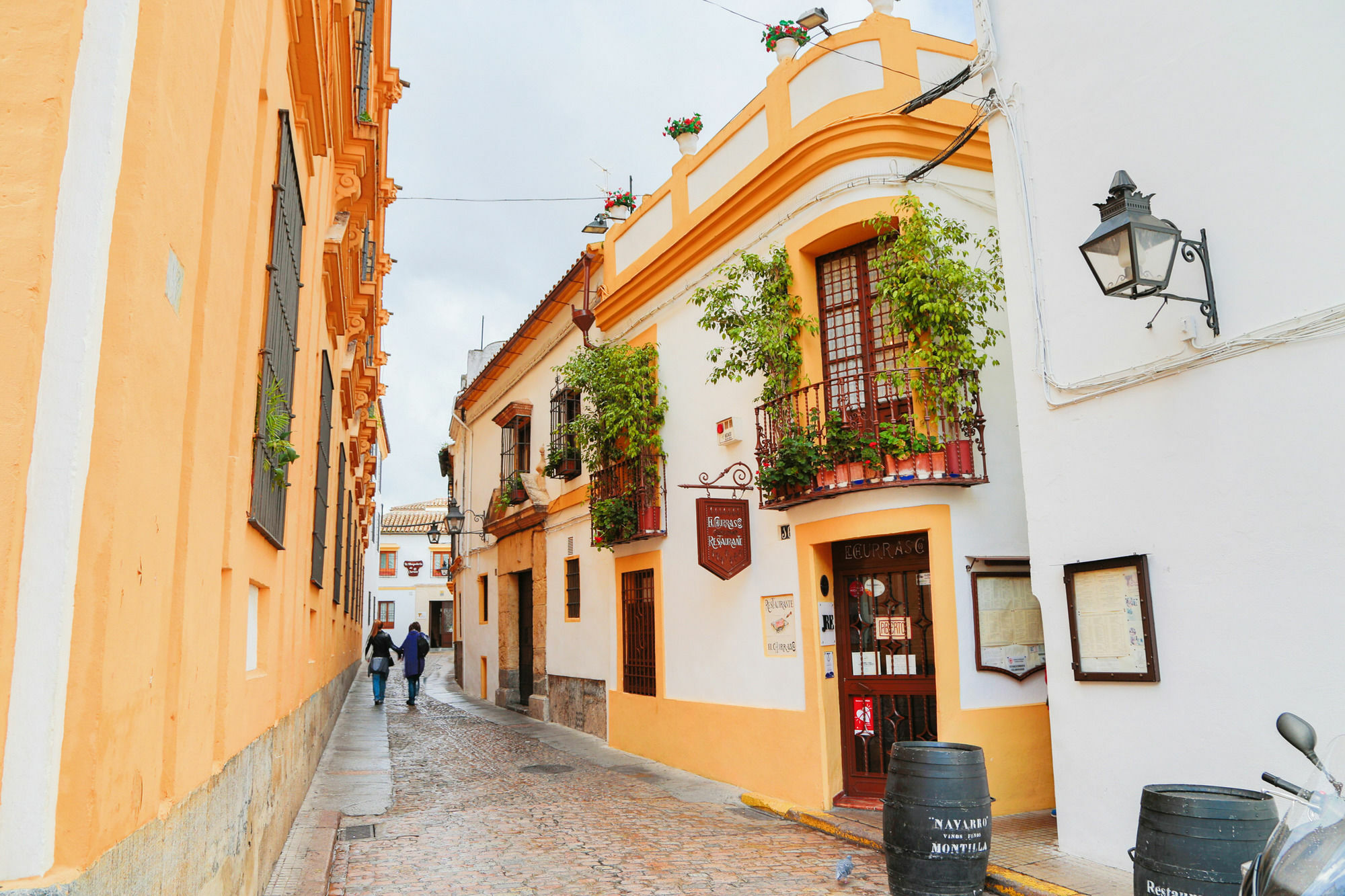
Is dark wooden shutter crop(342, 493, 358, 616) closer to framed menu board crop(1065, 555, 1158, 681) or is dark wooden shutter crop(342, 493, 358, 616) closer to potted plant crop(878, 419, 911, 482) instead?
potted plant crop(878, 419, 911, 482)

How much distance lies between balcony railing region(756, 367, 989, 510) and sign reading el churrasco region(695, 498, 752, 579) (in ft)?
2.80

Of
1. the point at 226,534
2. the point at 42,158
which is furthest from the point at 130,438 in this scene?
the point at 226,534

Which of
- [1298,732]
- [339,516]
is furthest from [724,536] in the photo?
[1298,732]

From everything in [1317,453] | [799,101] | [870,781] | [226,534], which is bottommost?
[870,781]

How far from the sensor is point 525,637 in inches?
720

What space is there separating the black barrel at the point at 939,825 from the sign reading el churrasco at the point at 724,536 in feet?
12.5

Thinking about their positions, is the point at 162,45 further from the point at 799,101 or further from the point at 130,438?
the point at 799,101

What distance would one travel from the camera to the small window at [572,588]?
582 inches

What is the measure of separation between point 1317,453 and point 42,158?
574 centimetres

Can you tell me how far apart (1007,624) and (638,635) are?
221 inches

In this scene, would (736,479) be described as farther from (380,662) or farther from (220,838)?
(380,662)

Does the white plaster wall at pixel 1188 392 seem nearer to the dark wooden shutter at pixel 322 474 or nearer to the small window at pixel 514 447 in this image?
the dark wooden shutter at pixel 322 474

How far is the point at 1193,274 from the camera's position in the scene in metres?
5.68

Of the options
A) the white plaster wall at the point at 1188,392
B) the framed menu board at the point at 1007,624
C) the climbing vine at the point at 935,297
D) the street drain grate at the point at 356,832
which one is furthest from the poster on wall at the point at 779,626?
the street drain grate at the point at 356,832
